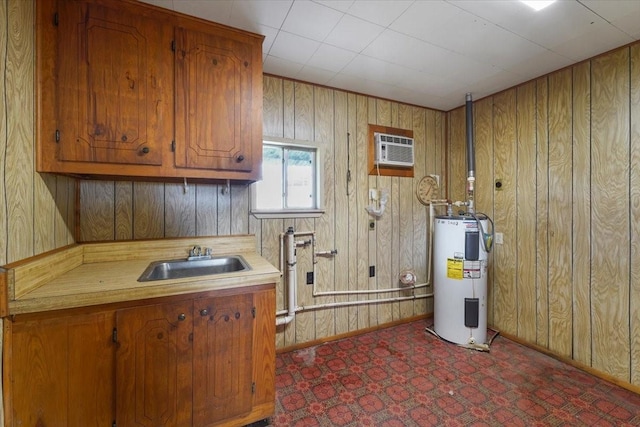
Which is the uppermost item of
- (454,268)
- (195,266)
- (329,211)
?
(329,211)

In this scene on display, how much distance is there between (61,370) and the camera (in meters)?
1.17

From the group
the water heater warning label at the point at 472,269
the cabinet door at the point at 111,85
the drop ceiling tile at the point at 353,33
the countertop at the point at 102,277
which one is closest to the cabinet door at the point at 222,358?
the countertop at the point at 102,277

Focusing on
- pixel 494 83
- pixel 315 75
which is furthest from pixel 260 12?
pixel 494 83

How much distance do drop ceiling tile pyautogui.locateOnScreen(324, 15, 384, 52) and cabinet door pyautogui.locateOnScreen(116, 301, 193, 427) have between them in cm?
188

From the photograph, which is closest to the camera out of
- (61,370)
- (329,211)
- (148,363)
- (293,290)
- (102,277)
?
(61,370)

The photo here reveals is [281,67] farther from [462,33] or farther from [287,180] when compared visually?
[462,33]

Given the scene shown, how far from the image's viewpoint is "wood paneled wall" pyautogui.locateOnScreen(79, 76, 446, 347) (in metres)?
1.91

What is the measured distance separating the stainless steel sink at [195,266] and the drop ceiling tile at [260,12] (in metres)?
1.53

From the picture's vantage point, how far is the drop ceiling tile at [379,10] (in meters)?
1.52

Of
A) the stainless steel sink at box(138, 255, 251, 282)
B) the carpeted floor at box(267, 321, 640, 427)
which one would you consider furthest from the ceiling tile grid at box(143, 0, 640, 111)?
the carpeted floor at box(267, 321, 640, 427)

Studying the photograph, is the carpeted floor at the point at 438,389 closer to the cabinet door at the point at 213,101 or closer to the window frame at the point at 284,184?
the window frame at the point at 284,184

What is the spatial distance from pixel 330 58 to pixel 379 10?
23.2 inches

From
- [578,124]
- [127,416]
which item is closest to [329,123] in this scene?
[578,124]

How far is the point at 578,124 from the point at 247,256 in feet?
9.26
